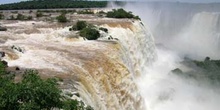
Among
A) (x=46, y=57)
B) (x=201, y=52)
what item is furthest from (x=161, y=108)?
(x=201, y=52)

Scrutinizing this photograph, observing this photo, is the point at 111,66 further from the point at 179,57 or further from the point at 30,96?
the point at 179,57

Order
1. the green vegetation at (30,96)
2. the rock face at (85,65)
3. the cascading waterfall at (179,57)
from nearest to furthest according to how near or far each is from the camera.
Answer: the green vegetation at (30,96), the rock face at (85,65), the cascading waterfall at (179,57)

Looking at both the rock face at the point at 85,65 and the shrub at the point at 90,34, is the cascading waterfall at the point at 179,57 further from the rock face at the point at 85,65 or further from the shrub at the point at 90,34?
the rock face at the point at 85,65

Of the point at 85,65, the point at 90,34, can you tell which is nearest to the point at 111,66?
the point at 85,65

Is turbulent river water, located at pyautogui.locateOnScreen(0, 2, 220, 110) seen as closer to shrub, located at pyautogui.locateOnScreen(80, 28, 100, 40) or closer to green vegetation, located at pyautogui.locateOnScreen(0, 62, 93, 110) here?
shrub, located at pyautogui.locateOnScreen(80, 28, 100, 40)

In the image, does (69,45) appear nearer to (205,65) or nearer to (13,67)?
(13,67)

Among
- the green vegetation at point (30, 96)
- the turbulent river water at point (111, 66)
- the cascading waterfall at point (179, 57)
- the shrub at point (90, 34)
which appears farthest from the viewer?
the cascading waterfall at point (179, 57)

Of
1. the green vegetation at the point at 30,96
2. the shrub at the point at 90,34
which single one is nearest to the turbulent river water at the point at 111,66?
the shrub at the point at 90,34

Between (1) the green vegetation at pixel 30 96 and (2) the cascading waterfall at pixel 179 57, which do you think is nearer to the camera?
(1) the green vegetation at pixel 30 96
